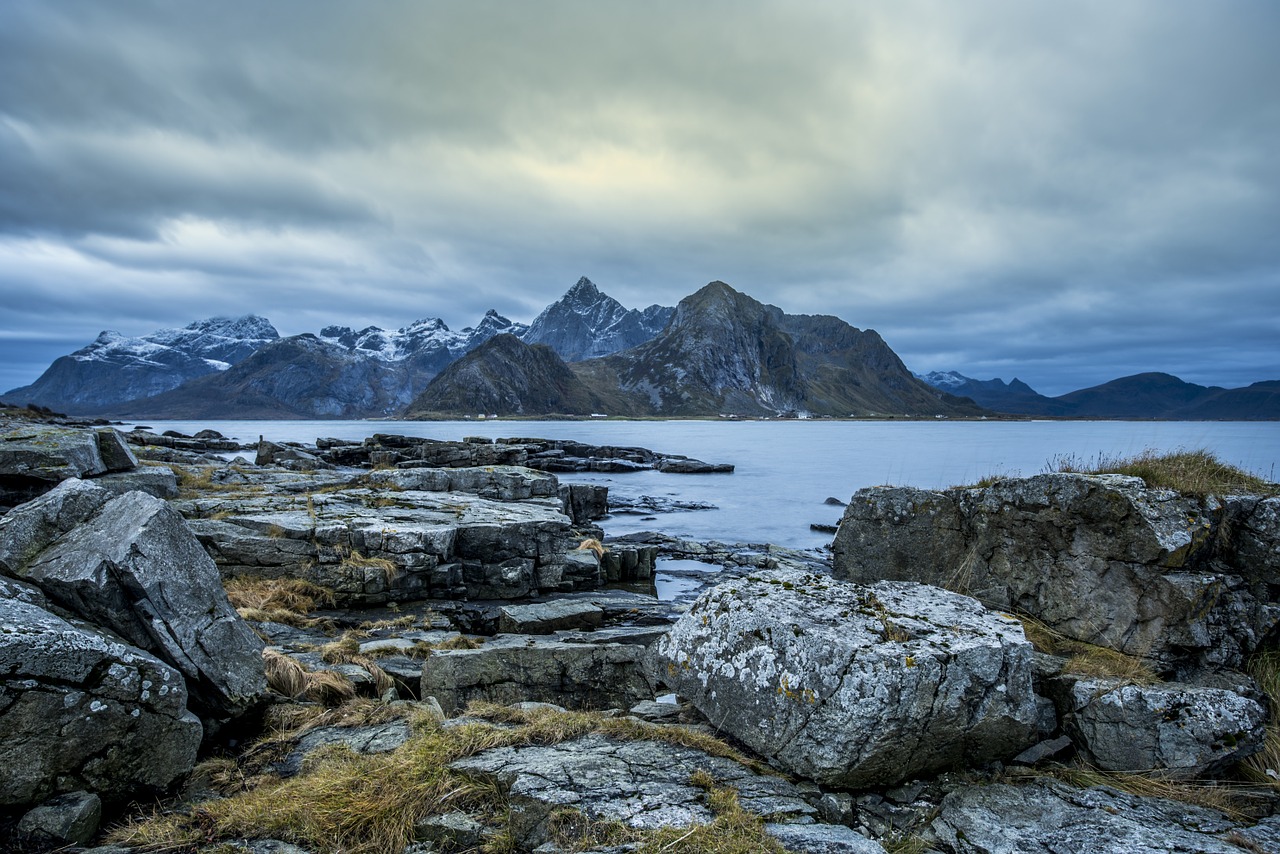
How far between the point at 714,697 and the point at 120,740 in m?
5.17

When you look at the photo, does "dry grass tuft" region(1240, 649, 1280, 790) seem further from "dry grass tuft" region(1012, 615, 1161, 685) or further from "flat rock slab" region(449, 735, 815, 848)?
"flat rock slab" region(449, 735, 815, 848)

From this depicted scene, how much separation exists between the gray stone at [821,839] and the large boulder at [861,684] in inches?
25.1

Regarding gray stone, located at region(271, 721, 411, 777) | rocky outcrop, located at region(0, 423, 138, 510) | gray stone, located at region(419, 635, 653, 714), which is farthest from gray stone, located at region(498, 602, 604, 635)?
rocky outcrop, located at region(0, 423, 138, 510)

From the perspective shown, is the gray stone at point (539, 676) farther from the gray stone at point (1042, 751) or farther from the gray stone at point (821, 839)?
the gray stone at point (1042, 751)

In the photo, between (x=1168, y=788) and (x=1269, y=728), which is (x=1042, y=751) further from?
(x=1269, y=728)

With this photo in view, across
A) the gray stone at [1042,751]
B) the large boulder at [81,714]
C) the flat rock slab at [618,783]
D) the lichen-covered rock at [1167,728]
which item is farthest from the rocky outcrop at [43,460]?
the lichen-covered rock at [1167,728]

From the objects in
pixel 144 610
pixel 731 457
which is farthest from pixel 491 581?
pixel 731 457

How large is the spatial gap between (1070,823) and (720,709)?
9.38 ft

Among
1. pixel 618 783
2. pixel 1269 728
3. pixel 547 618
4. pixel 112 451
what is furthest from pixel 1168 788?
pixel 112 451

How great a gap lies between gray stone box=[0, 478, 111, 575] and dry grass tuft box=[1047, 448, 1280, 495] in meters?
13.0

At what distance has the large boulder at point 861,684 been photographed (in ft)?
17.1

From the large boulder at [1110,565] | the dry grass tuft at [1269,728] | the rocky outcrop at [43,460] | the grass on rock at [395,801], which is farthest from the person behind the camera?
the rocky outcrop at [43,460]

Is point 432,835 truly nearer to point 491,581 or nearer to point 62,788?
point 62,788

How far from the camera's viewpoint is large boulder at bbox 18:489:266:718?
6219 millimetres
